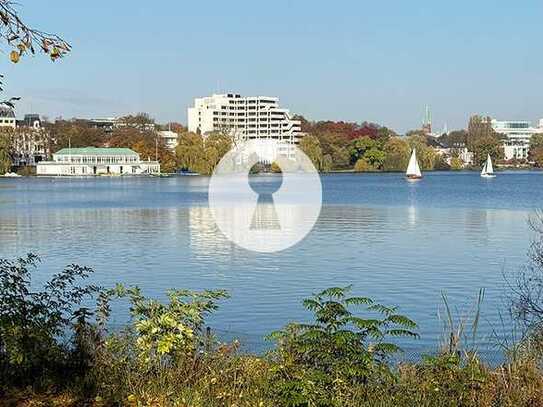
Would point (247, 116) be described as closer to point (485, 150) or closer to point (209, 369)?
point (485, 150)

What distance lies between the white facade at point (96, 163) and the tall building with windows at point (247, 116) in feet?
127

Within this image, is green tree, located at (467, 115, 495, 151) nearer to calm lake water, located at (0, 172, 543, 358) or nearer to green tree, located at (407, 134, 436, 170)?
green tree, located at (407, 134, 436, 170)

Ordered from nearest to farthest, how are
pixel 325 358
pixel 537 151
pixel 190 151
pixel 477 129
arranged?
pixel 325 358 → pixel 190 151 → pixel 537 151 → pixel 477 129

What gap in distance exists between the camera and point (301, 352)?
586cm

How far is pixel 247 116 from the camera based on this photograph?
604ft

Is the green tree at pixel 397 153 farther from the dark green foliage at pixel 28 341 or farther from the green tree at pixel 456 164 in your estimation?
the dark green foliage at pixel 28 341

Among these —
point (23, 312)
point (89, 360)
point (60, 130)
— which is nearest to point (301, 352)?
point (89, 360)

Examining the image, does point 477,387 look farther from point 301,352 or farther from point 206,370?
point 206,370

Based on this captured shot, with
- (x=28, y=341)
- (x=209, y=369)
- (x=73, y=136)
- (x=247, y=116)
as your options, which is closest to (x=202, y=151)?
(x=73, y=136)

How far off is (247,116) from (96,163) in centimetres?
5491

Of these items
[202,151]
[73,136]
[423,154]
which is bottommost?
[423,154]

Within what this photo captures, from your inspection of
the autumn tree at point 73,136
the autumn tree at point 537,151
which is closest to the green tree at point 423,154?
the autumn tree at point 537,151

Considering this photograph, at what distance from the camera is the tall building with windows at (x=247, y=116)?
6890 inches

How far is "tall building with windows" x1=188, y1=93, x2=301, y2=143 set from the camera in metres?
175
